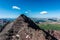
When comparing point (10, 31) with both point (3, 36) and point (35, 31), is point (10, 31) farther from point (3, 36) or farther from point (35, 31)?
point (35, 31)

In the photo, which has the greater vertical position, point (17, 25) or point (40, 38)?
point (17, 25)

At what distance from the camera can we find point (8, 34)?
15609 mm

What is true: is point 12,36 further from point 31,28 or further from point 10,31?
point 31,28

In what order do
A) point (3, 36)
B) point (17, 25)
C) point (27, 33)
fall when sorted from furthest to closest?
point (17, 25)
point (27, 33)
point (3, 36)

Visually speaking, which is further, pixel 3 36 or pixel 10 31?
pixel 10 31

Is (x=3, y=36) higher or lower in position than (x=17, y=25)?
lower

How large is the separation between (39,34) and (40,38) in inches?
21.2

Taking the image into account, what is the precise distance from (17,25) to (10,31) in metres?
1.40

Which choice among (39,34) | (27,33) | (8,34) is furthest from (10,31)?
(39,34)

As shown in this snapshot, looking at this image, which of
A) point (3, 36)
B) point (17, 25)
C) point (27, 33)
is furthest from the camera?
point (17, 25)

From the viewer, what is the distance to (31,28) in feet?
54.1

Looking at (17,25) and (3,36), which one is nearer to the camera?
(3,36)

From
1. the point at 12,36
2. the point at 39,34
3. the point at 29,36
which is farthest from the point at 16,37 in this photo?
the point at 39,34

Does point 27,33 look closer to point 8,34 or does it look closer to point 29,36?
point 29,36
